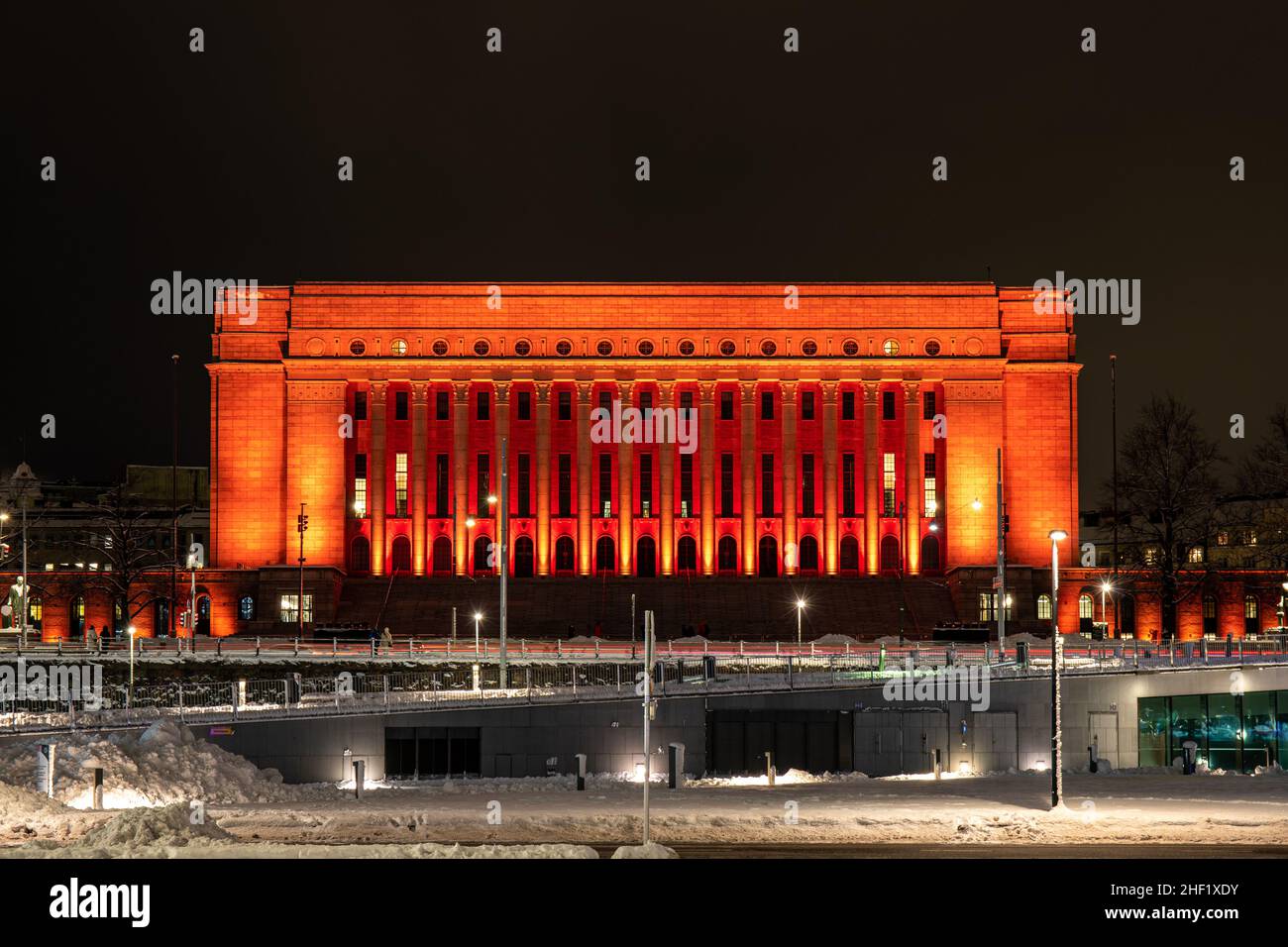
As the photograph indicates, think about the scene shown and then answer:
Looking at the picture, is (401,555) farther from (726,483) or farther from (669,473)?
(726,483)

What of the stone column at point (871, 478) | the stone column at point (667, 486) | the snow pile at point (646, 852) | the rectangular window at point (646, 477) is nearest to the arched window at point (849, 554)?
the stone column at point (871, 478)

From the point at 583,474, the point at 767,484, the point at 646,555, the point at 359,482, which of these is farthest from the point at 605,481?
the point at 359,482

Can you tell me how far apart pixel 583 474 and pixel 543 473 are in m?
2.52

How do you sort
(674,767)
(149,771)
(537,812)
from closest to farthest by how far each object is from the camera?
(537,812), (149,771), (674,767)

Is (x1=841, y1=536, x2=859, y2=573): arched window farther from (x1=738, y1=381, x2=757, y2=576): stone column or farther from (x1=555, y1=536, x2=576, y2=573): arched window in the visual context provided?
(x1=555, y1=536, x2=576, y2=573): arched window

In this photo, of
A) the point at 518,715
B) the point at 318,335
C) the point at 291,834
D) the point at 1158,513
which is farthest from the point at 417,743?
the point at 318,335

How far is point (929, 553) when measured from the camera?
112 metres

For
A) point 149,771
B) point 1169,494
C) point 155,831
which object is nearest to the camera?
point 155,831

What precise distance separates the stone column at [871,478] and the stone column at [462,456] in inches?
993

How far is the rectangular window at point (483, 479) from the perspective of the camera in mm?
112000

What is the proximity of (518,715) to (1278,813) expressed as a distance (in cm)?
2316

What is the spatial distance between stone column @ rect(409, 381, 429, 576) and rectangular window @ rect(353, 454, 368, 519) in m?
3.25

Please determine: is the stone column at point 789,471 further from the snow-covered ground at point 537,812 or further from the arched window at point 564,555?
the snow-covered ground at point 537,812

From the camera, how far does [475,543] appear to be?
364 feet
